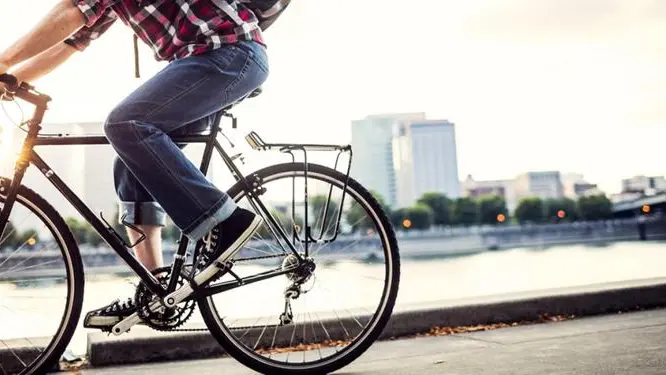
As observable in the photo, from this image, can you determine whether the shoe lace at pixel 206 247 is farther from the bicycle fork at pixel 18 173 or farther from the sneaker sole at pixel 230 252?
the bicycle fork at pixel 18 173

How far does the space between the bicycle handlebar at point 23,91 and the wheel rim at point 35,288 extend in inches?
13.3

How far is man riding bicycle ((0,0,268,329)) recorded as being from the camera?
2.03 metres

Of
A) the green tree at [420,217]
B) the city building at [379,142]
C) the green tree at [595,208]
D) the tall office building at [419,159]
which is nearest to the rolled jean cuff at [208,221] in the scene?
the green tree at [420,217]

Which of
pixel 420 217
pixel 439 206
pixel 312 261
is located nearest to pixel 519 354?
pixel 312 261

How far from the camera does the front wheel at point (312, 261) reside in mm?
2311

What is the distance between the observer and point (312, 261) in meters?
2.36

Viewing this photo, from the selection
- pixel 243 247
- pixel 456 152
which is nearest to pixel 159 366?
pixel 243 247

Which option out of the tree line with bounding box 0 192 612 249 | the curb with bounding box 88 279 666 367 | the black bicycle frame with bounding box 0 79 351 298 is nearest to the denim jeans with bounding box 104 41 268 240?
the black bicycle frame with bounding box 0 79 351 298

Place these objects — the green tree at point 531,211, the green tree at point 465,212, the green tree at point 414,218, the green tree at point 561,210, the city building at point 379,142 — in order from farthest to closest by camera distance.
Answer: the city building at point 379,142 → the green tree at point 561,210 → the green tree at point 531,211 → the green tree at point 465,212 → the green tree at point 414,218

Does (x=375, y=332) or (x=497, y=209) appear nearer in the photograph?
(x=375, y=332)

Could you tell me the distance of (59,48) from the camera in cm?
231

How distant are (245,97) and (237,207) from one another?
1.37 feet

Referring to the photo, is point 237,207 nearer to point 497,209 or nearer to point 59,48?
point 59,48

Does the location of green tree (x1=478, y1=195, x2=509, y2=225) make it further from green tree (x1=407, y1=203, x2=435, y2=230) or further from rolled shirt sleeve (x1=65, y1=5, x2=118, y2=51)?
rolled shirt sleeve (x1=65, y1=5, x2=118, y2=51)
